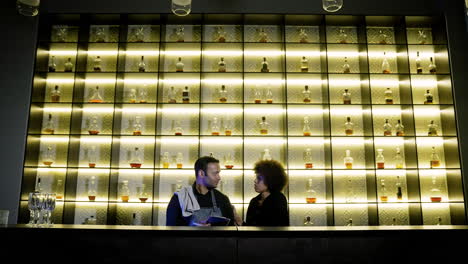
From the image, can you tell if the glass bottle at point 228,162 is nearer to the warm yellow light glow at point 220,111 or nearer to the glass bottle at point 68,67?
the warm yellow light glow at point 220,111

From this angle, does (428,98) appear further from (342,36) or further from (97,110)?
(97,110)

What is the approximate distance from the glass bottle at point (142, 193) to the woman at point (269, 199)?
158 cm

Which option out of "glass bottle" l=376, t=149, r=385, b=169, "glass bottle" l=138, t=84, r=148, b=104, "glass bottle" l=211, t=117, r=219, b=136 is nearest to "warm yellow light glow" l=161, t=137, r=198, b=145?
"glass bottle" l=211, t=117, r=219, b=136

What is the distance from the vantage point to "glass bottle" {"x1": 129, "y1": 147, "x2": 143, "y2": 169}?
14.4 feet

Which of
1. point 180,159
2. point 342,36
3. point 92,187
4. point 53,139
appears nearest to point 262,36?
point 342,36

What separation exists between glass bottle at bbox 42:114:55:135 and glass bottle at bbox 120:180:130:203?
1002 millimetres

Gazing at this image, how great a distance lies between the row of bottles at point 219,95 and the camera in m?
4.52

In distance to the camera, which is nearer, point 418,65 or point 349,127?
point 349,127

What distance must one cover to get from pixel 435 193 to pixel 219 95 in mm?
2698

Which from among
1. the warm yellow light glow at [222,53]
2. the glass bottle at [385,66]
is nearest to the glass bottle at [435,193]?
the glass bottle at [385,66]

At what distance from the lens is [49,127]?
4.53m
